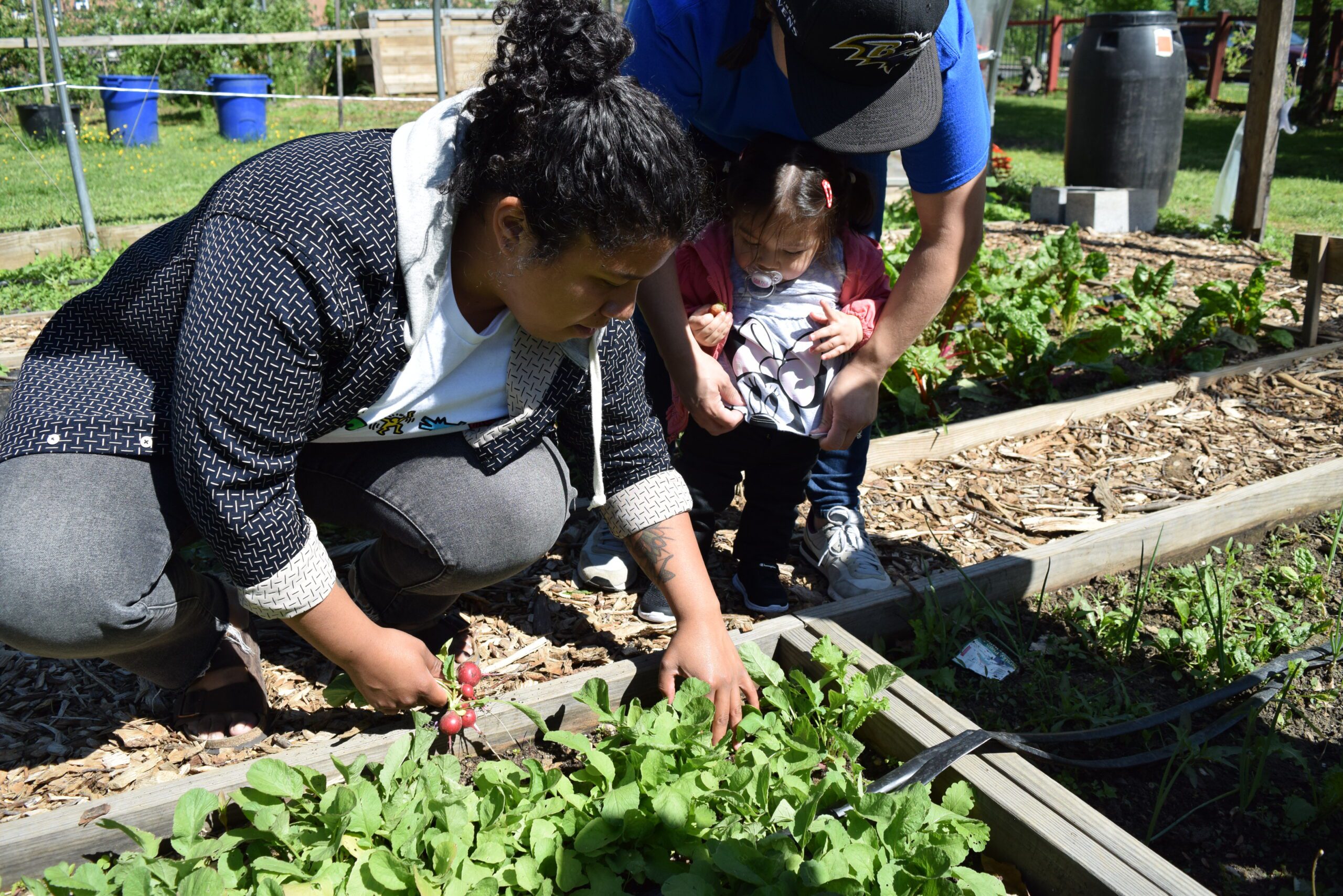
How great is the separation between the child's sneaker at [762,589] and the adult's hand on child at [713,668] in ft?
1.53

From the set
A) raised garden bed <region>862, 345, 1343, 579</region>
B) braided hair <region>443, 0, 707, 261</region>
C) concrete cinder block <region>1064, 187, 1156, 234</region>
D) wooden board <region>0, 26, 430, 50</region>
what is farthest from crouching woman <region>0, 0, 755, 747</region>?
concrete cinder block <region>1064, 187, 1156, 234</region>

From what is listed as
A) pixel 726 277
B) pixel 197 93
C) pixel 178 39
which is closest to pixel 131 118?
pixel 178 39

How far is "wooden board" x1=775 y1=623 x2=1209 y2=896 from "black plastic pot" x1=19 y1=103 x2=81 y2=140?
389 inches

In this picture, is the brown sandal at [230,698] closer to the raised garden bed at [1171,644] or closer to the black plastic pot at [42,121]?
the raised garden bed at [1171,644]

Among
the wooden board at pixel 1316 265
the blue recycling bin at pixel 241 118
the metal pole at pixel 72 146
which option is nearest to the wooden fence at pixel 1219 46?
the wooden board at pixel 1316 265

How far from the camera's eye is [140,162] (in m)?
9.38

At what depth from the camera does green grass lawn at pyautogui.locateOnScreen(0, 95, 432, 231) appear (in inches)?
252

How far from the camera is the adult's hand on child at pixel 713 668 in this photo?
1.73 metres

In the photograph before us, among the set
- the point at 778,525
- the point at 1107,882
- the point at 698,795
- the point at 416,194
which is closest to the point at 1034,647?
the point at 778,525

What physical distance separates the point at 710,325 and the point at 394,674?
1045 millimetres

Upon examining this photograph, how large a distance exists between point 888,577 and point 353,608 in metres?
1.29

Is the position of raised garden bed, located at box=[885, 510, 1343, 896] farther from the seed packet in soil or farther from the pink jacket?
the pink jacket

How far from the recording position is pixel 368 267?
4.96ft

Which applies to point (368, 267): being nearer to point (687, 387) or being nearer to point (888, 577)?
point (687, 387)
